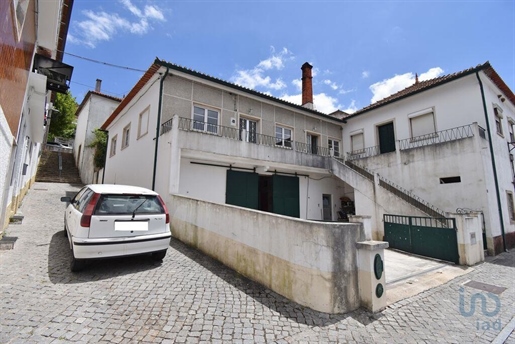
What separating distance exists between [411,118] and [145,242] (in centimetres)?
1478

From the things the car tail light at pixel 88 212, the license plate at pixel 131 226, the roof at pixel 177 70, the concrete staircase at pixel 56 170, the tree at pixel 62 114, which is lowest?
the license plate at pixel 131 226

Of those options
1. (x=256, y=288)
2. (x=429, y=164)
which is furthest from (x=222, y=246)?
(x=429, y=164)

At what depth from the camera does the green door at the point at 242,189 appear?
460 inches

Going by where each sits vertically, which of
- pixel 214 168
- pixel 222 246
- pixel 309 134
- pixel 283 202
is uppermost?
pixel 309 134

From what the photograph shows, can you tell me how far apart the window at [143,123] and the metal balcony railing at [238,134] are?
1.98 meters

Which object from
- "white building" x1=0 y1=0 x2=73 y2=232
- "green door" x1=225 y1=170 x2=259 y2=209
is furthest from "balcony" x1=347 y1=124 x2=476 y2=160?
"white building" x1=0 y1=0 x2=73 y2=232

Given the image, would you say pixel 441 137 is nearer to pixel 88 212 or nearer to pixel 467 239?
pixel 467 239

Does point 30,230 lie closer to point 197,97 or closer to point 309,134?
point 197,97

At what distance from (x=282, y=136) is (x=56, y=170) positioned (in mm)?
20486

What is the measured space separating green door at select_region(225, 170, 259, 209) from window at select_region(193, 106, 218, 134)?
2.32 m

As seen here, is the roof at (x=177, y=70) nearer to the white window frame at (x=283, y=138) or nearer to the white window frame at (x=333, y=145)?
the white window frame at (x=283, y=138)

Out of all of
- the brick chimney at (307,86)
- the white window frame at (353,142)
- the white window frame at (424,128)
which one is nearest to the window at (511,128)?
the white window frame at (424,128)

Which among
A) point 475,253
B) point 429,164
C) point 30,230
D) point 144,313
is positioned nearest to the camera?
point 144,313

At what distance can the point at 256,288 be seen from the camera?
404 cm
